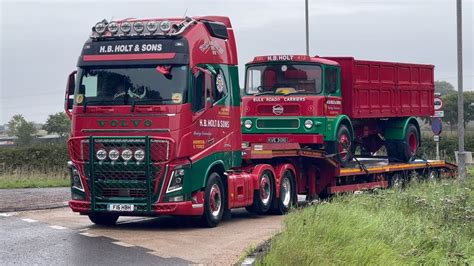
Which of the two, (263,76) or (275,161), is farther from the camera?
(263,76)

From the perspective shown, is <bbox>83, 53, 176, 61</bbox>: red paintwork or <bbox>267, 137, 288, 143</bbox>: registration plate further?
<bbox>267, 137, 288, 143</bbox>: registration plate

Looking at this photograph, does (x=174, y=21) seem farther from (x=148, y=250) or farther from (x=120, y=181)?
(x=148, y=250)

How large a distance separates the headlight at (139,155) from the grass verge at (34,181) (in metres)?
13.8

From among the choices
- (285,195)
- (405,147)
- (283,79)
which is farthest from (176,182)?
(405,147)

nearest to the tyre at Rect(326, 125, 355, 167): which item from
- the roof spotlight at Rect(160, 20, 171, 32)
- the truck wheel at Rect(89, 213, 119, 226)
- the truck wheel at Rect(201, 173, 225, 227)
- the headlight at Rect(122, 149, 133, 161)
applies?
the truck wheel at Rect(201, 173, 225, 227)

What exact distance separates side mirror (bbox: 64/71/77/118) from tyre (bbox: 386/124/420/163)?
461 inches

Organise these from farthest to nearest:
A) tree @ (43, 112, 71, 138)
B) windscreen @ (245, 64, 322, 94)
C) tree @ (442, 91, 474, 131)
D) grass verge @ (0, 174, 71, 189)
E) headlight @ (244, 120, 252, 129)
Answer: tree @ (442, 91, 474, 131) < tree @ (43, 112, 71, 138) < grass verge @ (0, 174, 71, 189) < headlight @ (244, 120, 252, 129) < windscreen @ (245, 64, 322, 94)

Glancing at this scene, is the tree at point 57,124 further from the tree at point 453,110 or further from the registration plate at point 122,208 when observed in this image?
the registration plate at point 122,208

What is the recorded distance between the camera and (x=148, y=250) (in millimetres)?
13156

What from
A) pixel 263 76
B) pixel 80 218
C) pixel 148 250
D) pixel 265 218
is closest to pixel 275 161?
pixel 265 218

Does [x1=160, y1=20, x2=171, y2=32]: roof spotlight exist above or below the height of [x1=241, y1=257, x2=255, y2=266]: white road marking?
above

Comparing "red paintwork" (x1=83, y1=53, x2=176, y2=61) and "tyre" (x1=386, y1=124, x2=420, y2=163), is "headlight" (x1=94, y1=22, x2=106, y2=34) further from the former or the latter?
"tyre" (x1=386, y1=124, x2=420, y2=163)

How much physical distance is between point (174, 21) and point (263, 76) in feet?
19.2

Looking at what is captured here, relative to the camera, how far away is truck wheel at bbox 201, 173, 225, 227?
1617 centimetres
